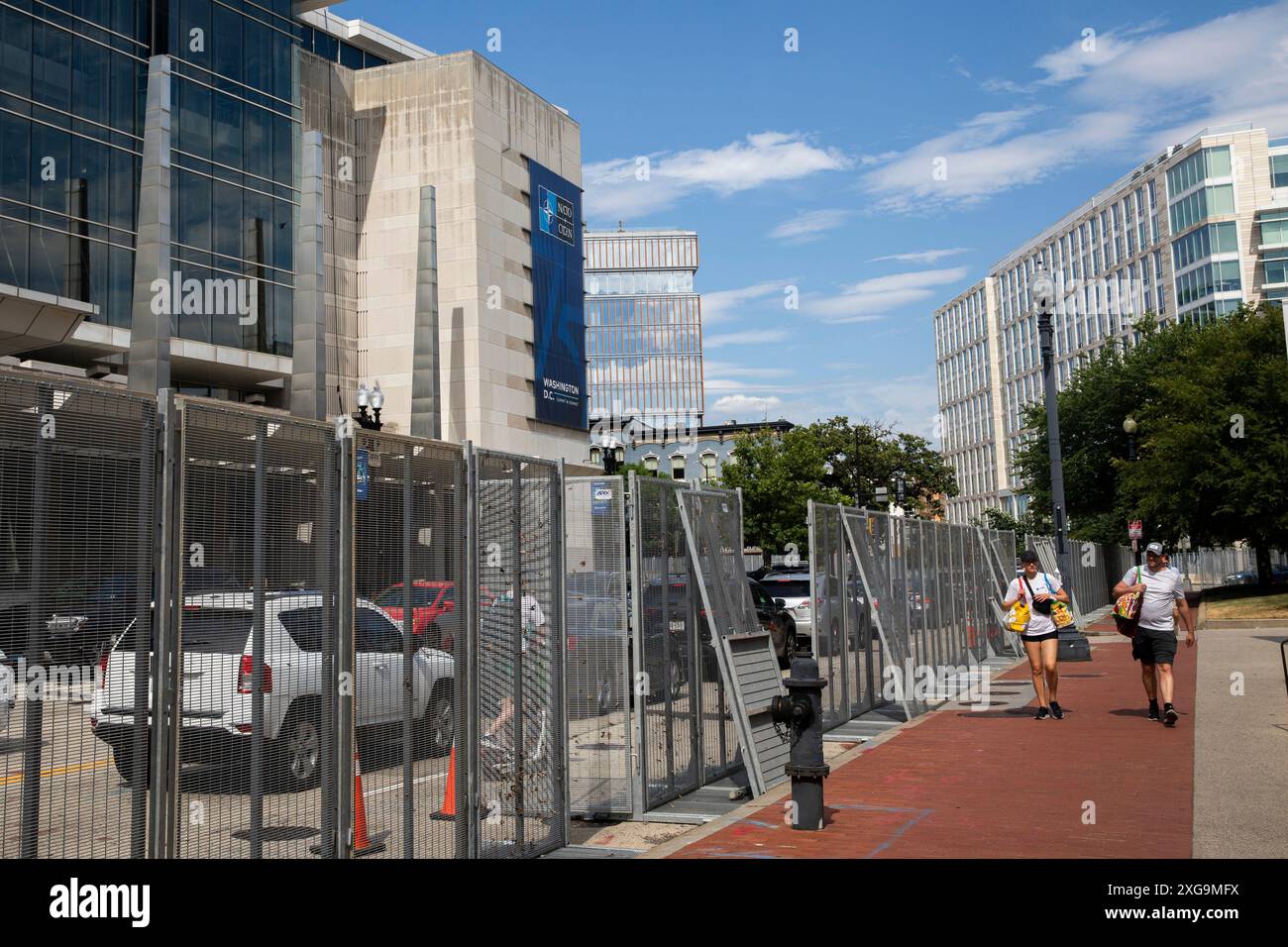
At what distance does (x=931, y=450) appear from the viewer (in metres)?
85.9

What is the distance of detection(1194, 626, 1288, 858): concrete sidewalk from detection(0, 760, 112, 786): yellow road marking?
20.8 ft

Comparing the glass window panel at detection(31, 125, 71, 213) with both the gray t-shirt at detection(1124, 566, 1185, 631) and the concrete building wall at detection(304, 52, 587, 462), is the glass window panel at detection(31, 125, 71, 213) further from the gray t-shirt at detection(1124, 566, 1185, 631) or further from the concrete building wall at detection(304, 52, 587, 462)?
the gray t-shirt at detection(1124, 566, 1185, 631)

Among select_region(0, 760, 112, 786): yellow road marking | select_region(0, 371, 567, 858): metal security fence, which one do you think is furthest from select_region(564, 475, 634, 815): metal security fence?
select_region(0, 760, 112, 786): yellow road marking

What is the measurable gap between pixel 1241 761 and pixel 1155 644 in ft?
8.68

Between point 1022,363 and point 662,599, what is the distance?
118m

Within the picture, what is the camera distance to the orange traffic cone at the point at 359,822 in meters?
6.22

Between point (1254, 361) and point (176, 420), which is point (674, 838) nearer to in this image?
point (176, 420)

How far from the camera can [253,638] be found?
18.5 feet

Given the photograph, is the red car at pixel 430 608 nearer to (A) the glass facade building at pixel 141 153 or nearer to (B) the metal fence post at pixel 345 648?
(B) the metal fence post at pixel 345 648

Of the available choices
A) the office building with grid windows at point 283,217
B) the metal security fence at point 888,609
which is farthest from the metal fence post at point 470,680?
the office building with grid windows at point 283,217

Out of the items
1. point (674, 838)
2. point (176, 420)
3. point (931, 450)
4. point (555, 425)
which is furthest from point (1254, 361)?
point (931, 450)

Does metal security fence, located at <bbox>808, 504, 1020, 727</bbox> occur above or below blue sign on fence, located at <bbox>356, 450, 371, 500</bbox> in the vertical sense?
below

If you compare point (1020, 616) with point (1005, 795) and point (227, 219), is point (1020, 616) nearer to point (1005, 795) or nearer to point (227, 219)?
point (1005, 795)

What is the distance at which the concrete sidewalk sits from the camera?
25.8ft
